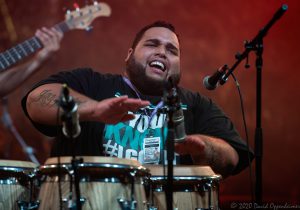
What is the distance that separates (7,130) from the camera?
4.24 metres

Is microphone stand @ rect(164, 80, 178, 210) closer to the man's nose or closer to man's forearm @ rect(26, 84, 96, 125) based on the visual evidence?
man's forearm @ rect(26, 84, 96, 125)

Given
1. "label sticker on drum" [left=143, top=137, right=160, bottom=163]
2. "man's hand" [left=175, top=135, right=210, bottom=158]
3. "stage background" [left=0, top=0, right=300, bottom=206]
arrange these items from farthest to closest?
"stage background" [left=0, top=0, right=300, bottom=206]
"label sticker on drum" [left=143, top=137, right=160, bottom=163]
"man's hand" [left=175, top=135, right=210, bottom=158]

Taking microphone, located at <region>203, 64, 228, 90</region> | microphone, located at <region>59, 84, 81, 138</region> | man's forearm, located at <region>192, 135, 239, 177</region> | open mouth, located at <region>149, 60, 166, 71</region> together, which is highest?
open mouth, located at <region>149, 60, 166, 71</region>

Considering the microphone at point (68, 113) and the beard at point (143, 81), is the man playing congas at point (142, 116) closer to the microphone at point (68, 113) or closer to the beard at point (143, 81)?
the beard at point (143, 81)

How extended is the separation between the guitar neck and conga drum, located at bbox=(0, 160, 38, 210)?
175cm

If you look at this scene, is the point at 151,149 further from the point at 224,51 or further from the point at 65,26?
the point at 224,51

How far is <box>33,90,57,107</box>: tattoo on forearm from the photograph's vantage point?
2612 millimetres

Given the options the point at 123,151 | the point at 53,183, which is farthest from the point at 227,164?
the point at 53,183

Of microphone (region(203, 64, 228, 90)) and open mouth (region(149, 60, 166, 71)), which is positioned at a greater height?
open mouth (region(149, 60, 166, 71))

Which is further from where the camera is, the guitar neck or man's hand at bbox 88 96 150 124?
the guitar neck

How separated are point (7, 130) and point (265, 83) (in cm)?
258

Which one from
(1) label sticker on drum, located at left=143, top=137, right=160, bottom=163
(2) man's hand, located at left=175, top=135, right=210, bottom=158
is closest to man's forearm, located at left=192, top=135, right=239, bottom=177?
(1) label sticker on drum, located at left=143, top=137, right=160, bottom=163

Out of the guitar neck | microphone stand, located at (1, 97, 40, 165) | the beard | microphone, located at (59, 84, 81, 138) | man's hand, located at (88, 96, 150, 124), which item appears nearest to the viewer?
microphone, located at (59, 84, 81, 138)

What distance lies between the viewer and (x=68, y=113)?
1938 mm
